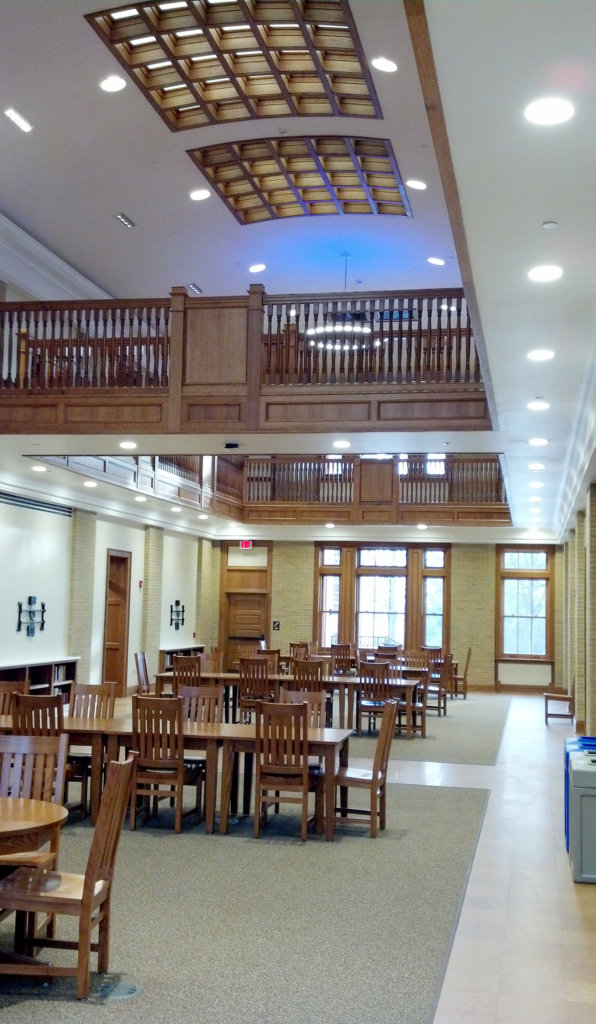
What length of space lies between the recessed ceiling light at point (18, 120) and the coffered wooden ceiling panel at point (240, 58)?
4.22 feet

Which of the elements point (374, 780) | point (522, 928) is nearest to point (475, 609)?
point (374, 780)

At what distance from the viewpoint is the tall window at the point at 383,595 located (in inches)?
842

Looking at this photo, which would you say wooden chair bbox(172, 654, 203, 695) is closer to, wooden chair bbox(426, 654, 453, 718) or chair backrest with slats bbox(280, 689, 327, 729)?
chair backrest with slats bbox(280, 689, 327, 729)

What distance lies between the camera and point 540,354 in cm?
690

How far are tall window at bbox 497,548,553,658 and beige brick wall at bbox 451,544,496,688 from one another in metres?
0.25

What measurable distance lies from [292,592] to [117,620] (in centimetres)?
527

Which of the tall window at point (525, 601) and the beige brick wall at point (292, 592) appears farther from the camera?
the beige brick wall at point (292, 592)

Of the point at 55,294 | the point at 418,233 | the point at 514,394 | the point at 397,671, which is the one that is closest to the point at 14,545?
the point at 55,294

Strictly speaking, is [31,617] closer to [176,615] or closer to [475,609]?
[176,615]

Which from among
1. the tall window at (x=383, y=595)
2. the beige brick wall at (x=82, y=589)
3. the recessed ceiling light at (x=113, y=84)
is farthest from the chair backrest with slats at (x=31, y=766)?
the tall window at (x=383, y=595)

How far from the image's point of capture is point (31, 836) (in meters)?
4.36

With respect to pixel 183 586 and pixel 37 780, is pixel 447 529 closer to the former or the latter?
pixel 183 586

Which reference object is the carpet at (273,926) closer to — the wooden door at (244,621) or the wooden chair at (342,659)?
the wooden chair at (342,659)

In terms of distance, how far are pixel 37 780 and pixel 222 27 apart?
724 centimetres
